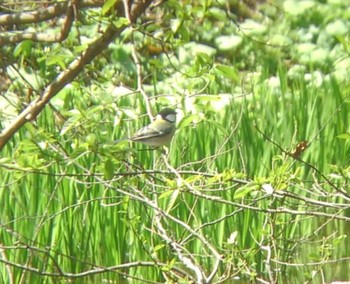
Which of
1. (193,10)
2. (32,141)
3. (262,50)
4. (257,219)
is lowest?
(257,219)

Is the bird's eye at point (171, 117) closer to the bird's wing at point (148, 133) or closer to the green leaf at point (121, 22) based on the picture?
the bird's wing at point (148, 133)

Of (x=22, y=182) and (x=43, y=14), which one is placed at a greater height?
(x=43, y=14)

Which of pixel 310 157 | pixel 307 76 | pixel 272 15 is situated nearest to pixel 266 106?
pixel 310 157

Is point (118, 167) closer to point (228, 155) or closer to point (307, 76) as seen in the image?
point (228, 155)

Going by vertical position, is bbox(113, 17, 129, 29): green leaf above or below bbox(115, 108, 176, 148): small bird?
above

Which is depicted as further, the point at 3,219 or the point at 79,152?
the point at 3,219

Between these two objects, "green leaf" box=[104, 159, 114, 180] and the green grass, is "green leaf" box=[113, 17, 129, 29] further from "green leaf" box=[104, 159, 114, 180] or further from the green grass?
the green grass

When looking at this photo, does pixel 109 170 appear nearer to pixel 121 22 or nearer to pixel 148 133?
pixel 121 22

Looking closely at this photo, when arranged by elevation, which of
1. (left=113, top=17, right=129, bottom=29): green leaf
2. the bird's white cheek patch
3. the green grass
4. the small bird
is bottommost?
the green grass

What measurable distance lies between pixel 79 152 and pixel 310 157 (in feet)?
9.51

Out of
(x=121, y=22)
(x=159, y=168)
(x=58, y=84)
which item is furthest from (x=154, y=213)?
(x=121, y=22)

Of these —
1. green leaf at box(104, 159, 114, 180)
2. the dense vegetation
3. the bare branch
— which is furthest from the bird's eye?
green leaf at box(104, 159, 114, 180)

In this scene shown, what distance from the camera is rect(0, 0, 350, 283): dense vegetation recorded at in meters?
2.98

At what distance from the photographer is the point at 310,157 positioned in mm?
5473
